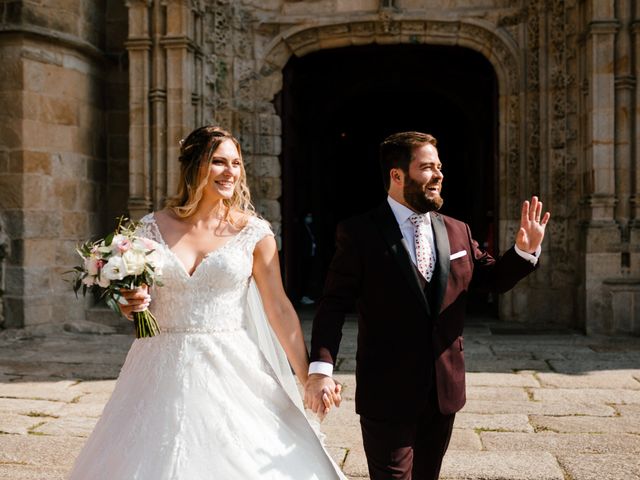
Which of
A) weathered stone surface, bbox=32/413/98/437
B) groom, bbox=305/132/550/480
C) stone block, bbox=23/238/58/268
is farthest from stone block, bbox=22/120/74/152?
groom, bbox=305/132/550/480

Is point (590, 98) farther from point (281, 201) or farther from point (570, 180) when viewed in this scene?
point (281, 201)

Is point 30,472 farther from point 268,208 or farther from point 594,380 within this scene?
point 268,208

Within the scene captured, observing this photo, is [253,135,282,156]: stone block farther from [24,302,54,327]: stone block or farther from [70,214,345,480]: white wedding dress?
[70,214,345,480]: white wedding dress

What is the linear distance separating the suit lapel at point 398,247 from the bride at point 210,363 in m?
0.47

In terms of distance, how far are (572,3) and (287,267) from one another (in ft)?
A: 15.5

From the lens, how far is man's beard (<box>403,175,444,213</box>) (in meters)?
2.69

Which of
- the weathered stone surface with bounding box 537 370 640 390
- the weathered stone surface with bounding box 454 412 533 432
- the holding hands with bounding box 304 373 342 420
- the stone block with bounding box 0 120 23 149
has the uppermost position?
the stone block with bounding box 0 120 23 149

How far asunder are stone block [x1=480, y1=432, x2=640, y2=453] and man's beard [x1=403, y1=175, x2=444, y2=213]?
204cm

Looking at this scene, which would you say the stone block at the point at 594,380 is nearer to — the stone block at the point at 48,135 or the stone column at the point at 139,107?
the stone column at the point at 139,107

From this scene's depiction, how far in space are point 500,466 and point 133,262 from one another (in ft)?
7.45

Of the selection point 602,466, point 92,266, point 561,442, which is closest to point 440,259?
point 92,266

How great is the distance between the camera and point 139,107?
29.8ft

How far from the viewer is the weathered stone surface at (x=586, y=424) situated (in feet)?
14.9

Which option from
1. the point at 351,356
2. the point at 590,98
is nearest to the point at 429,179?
the point at 351,356
